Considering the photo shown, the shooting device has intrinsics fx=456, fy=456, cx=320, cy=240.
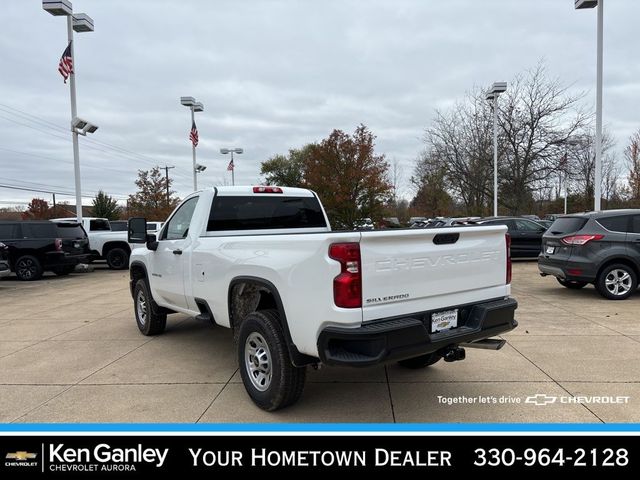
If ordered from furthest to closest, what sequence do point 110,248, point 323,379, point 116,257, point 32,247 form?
1. point 110,248
2. point 116,257
3. point 32,247
4. point 323,379

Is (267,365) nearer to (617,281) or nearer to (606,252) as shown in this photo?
(606,252)

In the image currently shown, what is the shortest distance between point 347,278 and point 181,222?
3.21 metres

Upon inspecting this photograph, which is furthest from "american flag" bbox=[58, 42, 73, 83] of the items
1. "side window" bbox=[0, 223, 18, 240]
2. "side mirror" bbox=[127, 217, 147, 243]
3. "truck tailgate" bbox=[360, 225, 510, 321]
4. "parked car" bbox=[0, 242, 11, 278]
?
"truck tailgate" bbox=[360, 225, 510, 321]

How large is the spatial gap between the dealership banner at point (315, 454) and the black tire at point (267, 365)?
0.36m

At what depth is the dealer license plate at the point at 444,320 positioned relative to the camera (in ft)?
11.4

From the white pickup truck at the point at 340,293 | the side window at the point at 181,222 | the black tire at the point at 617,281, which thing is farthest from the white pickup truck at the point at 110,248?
the black tire at the point at 617,281

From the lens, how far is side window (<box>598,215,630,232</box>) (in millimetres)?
8594

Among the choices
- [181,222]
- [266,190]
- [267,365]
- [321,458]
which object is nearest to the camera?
[321,458]

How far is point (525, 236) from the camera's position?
50.7ft

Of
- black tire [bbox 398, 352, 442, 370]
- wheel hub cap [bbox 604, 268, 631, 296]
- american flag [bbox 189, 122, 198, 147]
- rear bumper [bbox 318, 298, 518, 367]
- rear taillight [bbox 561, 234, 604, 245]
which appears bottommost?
black tire [bbox 398, 352, 442, 370]

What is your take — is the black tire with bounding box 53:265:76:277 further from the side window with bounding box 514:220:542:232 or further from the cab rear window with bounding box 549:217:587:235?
the side window with bounding box 514:220:542:232

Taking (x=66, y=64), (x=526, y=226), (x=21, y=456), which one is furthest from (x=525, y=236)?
(x=66, y=64)

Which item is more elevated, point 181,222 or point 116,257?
point 181,222

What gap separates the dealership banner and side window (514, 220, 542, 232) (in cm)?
1315
